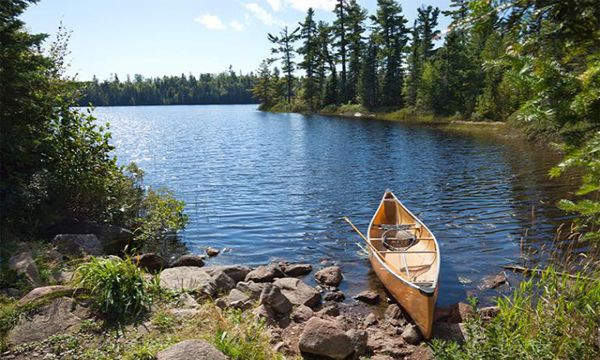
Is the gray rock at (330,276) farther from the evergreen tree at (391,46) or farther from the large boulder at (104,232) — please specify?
the evergreen tree at (391,46)

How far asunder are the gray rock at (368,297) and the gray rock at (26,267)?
666cm

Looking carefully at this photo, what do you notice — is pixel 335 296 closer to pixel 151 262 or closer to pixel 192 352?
pixel 151 262

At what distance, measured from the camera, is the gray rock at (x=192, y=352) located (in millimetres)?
5090

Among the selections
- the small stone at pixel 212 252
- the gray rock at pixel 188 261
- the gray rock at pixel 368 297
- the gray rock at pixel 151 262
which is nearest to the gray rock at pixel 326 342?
the gray rock at pixel 368 297

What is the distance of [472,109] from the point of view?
169 feet

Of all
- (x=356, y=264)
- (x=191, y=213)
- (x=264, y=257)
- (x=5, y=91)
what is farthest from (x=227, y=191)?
(x=5, y=91)

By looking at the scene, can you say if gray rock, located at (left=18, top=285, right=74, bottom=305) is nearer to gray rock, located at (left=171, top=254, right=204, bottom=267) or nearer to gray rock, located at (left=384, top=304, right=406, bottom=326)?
gray rock, located at (left=171, top=254, right=204, bottom=267)

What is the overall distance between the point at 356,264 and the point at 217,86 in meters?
163

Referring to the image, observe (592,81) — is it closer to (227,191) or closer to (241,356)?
(241,356)

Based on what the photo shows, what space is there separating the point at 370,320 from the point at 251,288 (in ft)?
9.07

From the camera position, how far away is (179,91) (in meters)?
168

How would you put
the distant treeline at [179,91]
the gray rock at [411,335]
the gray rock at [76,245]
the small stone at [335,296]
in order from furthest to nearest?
1. the distant treeline at [179,91]
2. the small stone at [335,296]
3. the gray rock at [76,245]
4. the gray rock at [411,335]

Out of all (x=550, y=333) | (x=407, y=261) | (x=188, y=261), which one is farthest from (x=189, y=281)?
(x=550, y=333)

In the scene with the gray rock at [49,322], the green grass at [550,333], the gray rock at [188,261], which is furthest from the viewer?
the gray rock at [188,261]
